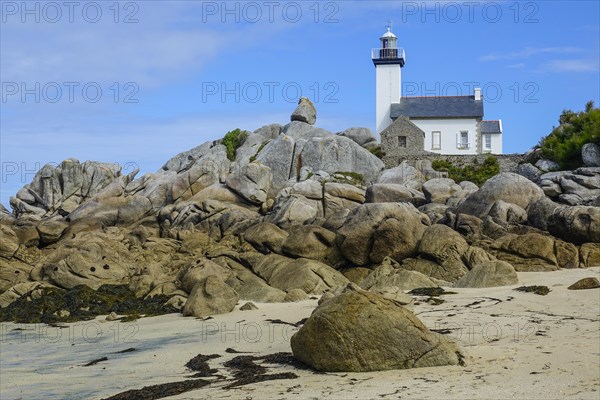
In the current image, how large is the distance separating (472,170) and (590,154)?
8.34 meters

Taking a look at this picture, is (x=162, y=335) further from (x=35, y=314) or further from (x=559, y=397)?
(x=559, y=397)

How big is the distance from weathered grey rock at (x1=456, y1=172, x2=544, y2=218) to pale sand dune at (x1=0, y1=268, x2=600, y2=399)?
349 inches

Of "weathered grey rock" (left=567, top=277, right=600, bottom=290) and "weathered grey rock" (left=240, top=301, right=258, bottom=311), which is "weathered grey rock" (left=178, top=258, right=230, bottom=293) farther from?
"weathered grey rock" (left=567, top=277, right=600, bottom=290)

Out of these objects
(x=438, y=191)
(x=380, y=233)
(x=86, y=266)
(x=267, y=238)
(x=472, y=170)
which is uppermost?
(x=472, y=170)

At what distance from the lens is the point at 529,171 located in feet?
138

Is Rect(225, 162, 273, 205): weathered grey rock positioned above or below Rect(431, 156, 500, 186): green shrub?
below

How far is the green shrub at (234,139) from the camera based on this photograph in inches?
1947

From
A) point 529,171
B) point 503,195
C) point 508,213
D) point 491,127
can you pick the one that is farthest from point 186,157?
point 508,213

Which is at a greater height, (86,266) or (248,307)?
(86,266)

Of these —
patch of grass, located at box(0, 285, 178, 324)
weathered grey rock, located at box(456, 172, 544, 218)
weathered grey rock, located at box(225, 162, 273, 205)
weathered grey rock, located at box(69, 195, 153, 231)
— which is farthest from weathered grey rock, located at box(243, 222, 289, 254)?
weathered grey rock, located at box(69, 195, 153, 231)

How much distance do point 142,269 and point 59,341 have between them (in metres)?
7.20

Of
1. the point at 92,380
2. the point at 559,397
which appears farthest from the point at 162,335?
the point at 559,397

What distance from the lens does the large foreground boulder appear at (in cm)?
1058

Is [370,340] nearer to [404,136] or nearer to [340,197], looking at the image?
[340,197]
